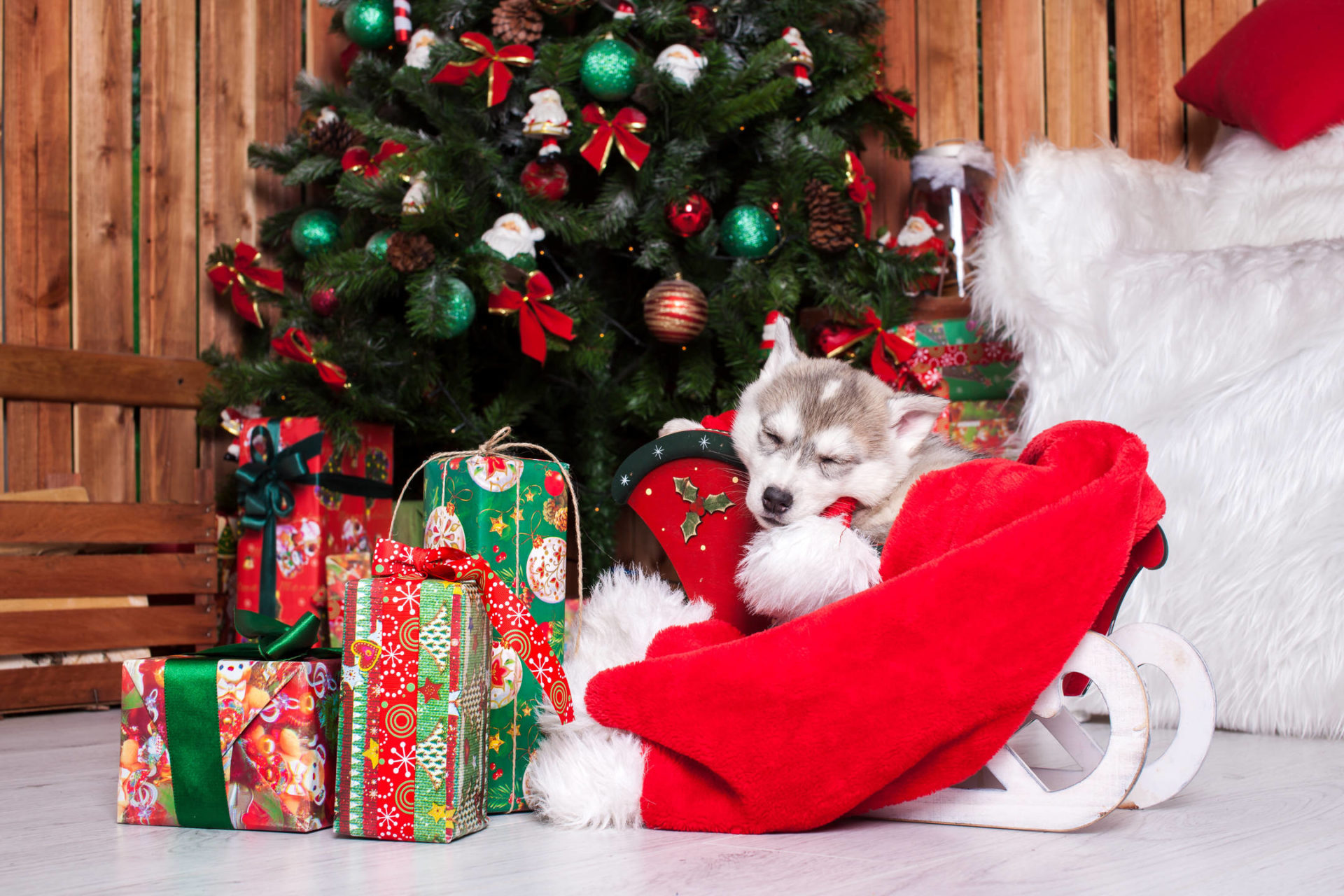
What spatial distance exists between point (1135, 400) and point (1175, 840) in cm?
96

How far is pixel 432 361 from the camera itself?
86.7 inches

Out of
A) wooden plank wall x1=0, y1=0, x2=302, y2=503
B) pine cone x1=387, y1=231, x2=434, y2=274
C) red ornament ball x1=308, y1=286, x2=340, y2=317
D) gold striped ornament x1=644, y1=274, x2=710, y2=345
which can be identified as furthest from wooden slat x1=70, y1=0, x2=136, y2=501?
gold striped ornament x1=644, y1=274, x2=710, y2=345

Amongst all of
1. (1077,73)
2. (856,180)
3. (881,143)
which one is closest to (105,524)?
(856,180)

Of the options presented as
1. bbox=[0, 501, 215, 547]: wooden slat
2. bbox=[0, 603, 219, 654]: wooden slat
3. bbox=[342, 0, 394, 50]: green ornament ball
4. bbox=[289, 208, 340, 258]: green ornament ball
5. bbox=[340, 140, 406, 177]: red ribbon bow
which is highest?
bbox=[342, 0, 394, 50]: green ornament ball

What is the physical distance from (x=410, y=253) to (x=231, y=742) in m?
1.22

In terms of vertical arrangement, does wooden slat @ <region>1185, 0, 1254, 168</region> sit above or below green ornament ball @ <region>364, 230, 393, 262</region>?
above

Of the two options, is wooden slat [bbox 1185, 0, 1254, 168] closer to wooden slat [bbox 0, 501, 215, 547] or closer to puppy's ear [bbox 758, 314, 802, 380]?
puppy's ear [bbox 758, 314, 802, 380]

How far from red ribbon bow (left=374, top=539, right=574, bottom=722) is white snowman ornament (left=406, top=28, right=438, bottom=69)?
59.9 inches

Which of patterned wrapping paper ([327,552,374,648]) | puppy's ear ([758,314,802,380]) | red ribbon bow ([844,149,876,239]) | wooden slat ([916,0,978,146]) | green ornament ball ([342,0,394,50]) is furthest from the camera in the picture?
wooden slat ([916,0,978,146])

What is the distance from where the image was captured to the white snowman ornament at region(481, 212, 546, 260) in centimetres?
214

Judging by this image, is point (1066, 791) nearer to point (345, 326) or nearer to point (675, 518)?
point (675, 518)

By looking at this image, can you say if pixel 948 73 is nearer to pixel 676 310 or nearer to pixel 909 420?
pixel 676 310

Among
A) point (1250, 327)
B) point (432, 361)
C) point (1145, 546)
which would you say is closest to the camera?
point (1145, 546)

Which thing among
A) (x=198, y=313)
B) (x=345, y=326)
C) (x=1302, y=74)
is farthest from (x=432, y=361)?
(x=1302, y=74)
